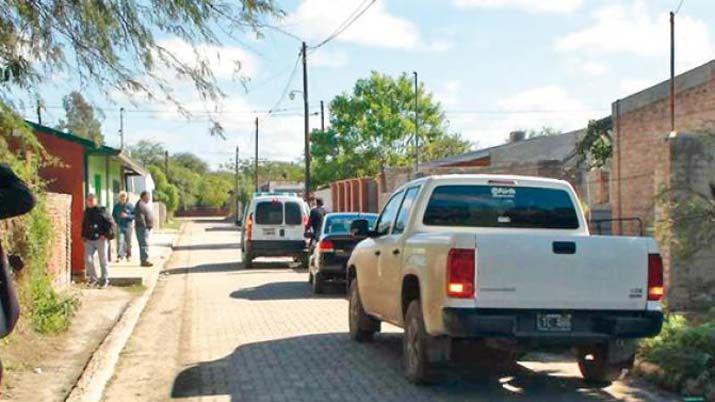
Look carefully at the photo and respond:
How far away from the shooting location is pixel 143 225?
2334 cm

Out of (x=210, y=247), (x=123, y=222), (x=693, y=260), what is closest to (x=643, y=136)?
(x=693, y=260)

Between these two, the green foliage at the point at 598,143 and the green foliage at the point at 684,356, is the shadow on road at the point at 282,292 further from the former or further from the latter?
the green foliage at the point at 598,143

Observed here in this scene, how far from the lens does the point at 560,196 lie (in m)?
9.48

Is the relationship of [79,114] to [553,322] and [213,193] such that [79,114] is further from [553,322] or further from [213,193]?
[213,193]

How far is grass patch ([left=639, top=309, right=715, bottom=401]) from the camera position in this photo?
8188 millimetres

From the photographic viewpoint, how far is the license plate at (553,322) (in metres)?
7.86

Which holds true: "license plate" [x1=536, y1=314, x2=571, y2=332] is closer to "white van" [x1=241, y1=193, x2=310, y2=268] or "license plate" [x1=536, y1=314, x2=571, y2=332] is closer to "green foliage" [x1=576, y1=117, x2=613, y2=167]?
"white van" [x1=241, y1=193, x2=310, y2=268]

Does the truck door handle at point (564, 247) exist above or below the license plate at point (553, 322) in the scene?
above

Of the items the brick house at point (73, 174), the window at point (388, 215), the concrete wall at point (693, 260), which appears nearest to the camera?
the window at point (388, 215)

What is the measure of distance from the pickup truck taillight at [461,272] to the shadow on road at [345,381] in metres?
1.06

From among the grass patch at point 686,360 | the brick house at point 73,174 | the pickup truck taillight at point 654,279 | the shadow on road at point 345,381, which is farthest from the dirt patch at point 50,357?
the brick house at point 73,174

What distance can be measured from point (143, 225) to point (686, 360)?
16947mm

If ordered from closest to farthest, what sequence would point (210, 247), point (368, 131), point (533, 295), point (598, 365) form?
point (533, 295)
point (598, 365)
point (210, 247)
point (368, 131)

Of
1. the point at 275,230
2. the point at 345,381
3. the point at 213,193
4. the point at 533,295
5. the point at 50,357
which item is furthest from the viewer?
the point at 213,193
